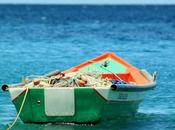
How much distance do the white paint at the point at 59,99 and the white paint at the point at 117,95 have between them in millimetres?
597

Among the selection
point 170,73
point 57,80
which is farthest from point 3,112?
point 170,73

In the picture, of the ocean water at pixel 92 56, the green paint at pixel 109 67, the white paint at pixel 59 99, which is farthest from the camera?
the green paint at pixel 109 67

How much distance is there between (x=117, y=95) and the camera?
19797 millimetres

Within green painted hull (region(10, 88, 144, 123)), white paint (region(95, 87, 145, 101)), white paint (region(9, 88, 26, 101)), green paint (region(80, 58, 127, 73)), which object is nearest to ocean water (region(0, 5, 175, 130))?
green painted hull (region(10, 88, 144, 123))

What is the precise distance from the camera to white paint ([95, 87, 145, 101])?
19.4 meters

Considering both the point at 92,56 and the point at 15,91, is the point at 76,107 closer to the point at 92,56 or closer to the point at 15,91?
the point at 15,91

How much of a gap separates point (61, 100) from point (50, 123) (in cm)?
73

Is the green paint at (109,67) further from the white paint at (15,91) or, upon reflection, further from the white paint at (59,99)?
the white paint at (15,91)

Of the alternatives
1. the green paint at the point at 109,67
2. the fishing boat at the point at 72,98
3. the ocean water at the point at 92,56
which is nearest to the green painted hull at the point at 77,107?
the fishing boat at the point at 72,98

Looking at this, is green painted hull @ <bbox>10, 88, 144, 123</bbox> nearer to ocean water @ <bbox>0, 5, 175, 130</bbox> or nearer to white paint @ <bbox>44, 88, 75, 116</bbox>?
white paint @ <bbox>44, 88, 75, 116</bbox>

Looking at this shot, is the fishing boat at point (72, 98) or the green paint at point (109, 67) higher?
the green paint at point (109, 67)

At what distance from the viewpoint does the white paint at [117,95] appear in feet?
63.5

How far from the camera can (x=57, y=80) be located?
20.4m

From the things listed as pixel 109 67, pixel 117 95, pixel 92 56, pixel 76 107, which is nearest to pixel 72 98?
pixel 76 107
